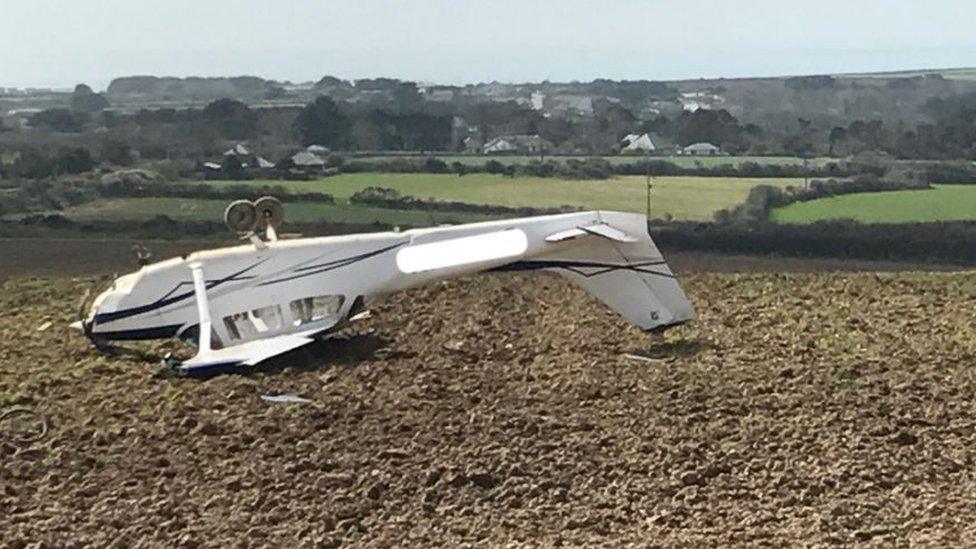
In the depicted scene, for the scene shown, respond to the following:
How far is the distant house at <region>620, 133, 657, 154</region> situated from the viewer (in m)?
29.4

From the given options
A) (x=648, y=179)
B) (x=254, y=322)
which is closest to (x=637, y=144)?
(x=648, y=179)

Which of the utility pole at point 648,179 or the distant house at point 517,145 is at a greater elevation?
the distant house at point 517,145

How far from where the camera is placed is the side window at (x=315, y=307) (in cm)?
1409

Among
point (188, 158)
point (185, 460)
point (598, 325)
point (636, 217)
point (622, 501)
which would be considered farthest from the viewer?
point (188, 158)

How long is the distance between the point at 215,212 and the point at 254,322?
40.7 feet

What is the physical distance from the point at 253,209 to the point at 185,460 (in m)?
4.98

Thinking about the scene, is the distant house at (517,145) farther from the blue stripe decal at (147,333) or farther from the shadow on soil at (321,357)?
the blue stripe decal at (147,333)

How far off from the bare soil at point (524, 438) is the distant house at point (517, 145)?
14479 mm

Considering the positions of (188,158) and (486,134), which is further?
(486,134)

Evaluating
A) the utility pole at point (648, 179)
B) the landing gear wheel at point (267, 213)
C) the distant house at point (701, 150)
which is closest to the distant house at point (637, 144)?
the utility pole at point (648, 179)

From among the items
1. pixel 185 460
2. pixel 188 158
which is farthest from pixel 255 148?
pixel 185 460

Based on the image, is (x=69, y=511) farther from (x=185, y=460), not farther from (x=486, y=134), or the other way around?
(x=486, y=134)

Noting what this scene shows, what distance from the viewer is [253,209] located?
48.4 feet

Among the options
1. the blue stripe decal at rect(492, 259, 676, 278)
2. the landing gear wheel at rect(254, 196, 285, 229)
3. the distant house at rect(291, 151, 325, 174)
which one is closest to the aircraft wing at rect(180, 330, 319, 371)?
the landing gear wheel at rect(254, 196, 285, 229)
